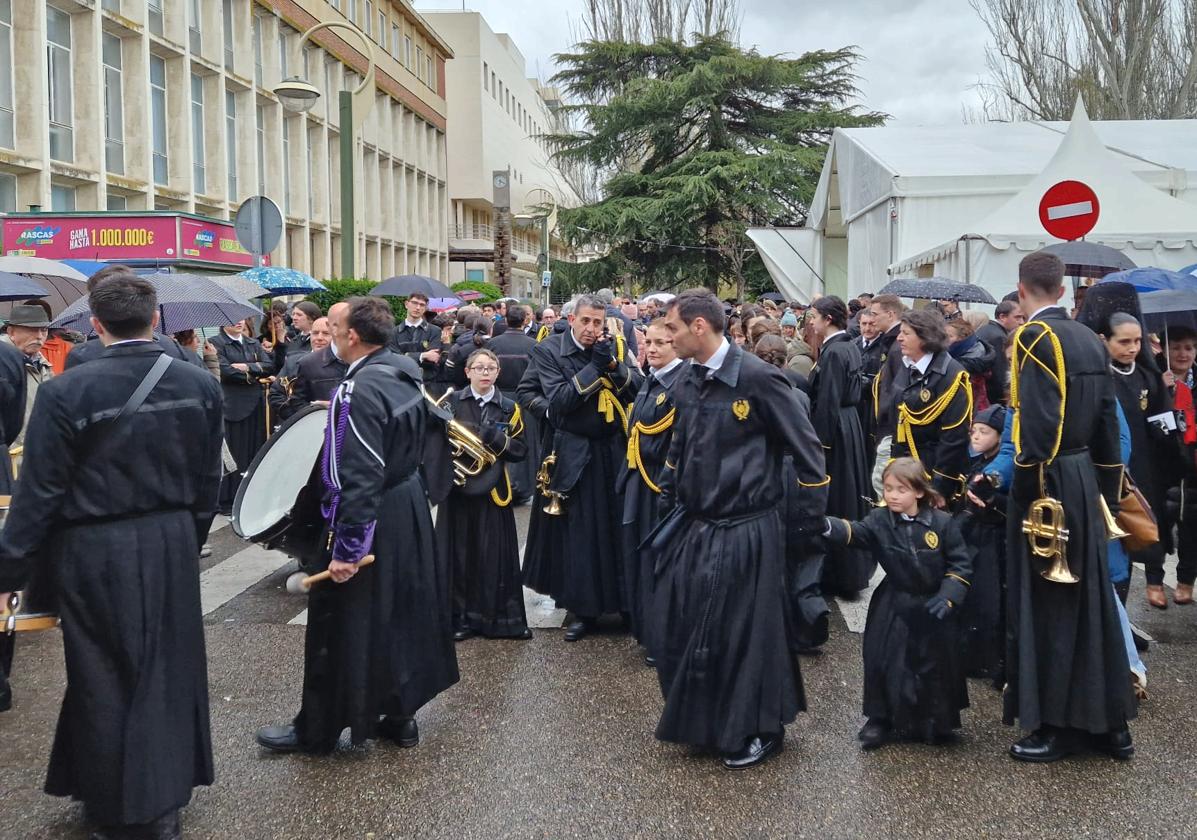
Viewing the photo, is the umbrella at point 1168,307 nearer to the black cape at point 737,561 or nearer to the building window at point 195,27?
the black cape at point 737,561

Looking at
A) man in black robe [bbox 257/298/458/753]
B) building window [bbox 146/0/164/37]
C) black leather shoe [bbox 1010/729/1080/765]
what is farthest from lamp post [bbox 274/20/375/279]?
building window [bbox 146/0/164/37]

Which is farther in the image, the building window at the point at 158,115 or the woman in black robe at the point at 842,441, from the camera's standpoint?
the building window at the point at 158,115

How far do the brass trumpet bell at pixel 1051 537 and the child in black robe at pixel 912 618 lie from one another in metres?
0.40

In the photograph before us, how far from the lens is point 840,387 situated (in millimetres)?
7203

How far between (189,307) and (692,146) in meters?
31.5

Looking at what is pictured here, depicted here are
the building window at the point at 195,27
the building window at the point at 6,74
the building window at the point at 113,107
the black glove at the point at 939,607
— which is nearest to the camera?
the black glove at the point at 939,607

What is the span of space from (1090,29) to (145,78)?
89.3ft

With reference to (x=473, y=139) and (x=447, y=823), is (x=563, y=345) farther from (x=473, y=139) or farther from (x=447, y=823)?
(x=473, y=139)

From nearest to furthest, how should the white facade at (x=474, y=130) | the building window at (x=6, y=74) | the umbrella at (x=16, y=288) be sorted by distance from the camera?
1. the umbrella at (x=16, y=288)
2. the building window at (x=6, y=74)
3. the white facade at (x=474, y=130)

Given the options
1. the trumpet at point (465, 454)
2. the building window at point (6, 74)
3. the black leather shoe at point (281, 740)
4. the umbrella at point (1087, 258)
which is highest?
the building window at point (6, 74)

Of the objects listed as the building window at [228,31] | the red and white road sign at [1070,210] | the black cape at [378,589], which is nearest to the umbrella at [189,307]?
the black cape at [378,589]

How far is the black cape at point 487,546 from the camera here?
6.38 metres

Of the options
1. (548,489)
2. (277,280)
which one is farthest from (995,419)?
(277,280)

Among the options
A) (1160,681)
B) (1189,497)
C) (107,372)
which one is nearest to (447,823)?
(107,372)
